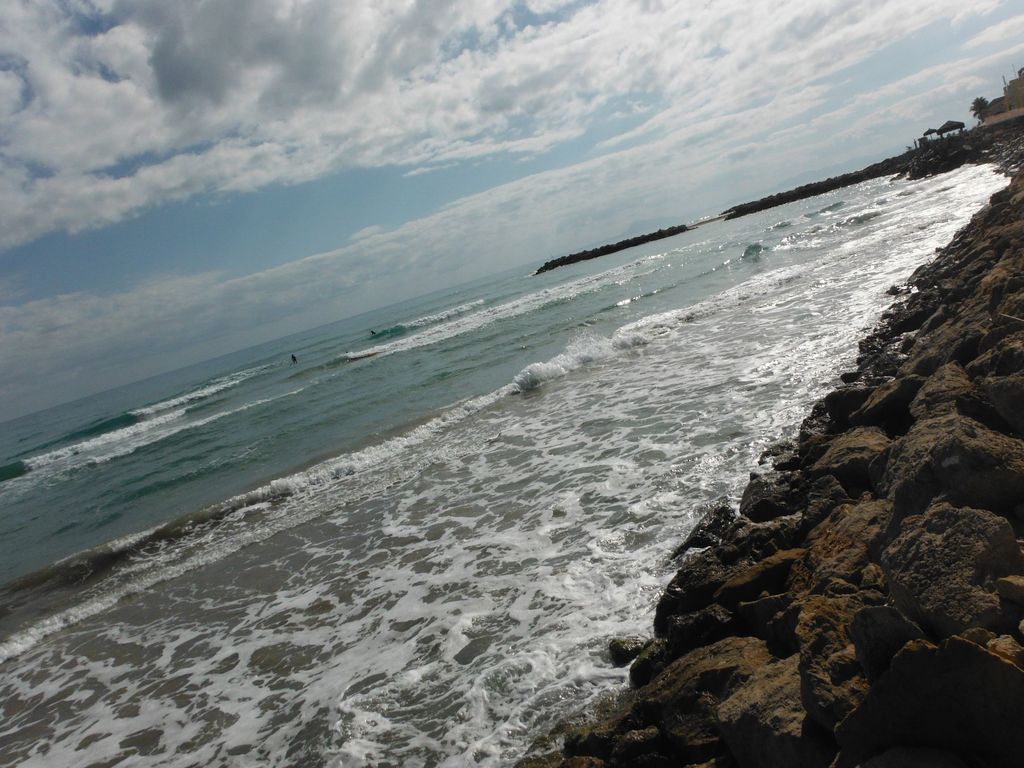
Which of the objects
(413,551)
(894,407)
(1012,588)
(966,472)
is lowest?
(413,551)

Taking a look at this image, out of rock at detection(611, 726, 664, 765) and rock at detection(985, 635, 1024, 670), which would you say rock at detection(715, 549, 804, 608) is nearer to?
rock at detection(611, 726, 664, 765)

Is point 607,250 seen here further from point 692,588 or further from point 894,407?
point 692,588

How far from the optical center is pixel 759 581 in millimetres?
4496

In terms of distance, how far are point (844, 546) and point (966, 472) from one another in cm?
94

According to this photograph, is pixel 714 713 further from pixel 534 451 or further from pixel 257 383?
pixel 257 383

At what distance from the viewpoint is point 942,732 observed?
7.96 ft

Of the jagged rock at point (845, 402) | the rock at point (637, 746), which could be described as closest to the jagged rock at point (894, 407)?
the jagged rock at point (845, 402)

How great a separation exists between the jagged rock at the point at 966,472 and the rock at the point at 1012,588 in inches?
35.1

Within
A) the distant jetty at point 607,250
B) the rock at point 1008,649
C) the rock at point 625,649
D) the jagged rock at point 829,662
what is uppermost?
the distant jetty at point 607,250

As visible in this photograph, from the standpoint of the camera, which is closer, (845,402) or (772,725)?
(772,725)

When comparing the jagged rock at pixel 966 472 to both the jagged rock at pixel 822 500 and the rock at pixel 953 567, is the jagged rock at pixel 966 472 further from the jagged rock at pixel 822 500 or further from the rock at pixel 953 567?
the jagged rock at pixel 822 500

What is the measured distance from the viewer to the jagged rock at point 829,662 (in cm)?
277

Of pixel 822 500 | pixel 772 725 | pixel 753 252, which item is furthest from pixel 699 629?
pixel 753 252

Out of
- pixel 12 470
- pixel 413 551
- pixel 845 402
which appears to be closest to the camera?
pixel 845 402
